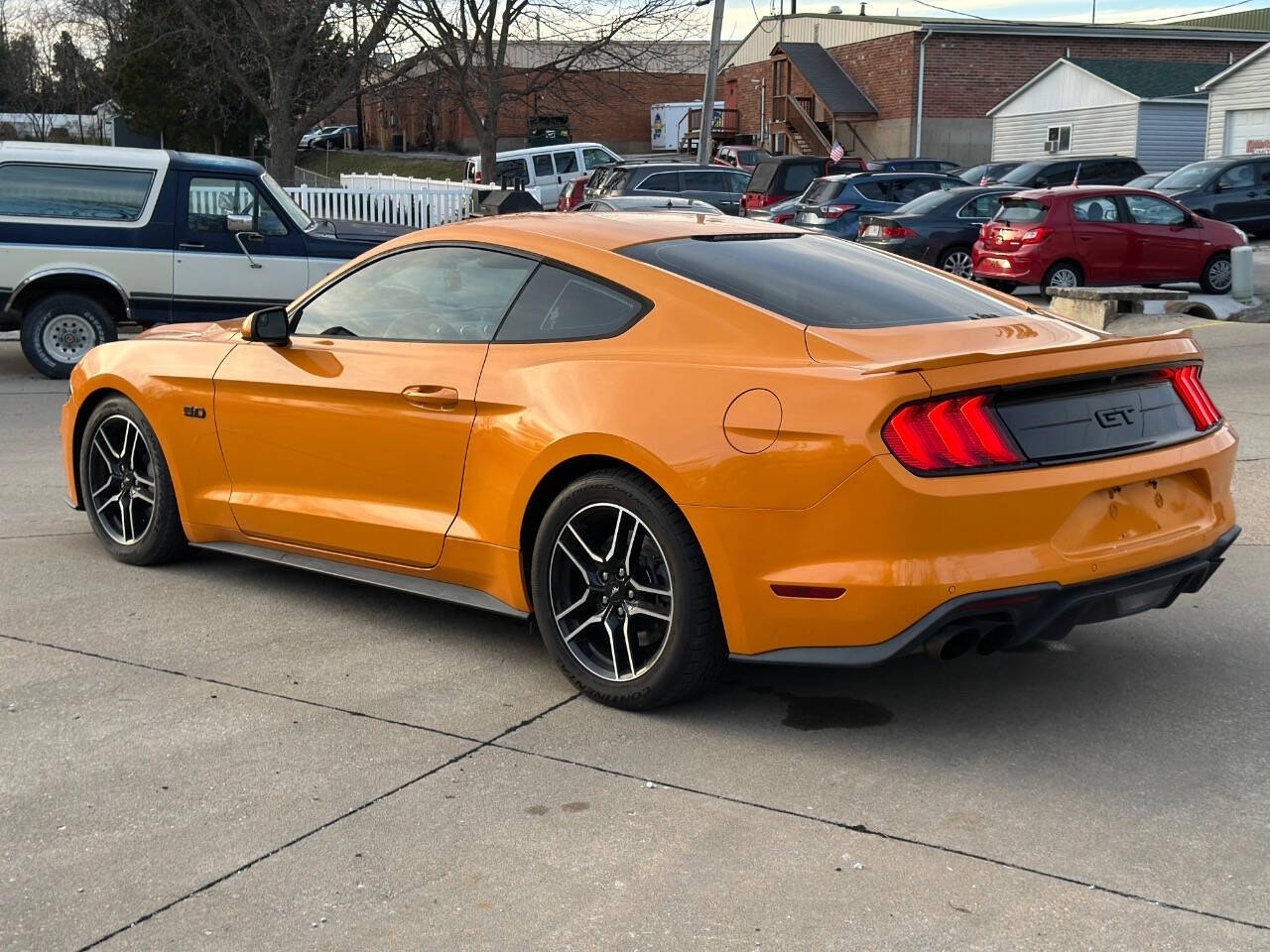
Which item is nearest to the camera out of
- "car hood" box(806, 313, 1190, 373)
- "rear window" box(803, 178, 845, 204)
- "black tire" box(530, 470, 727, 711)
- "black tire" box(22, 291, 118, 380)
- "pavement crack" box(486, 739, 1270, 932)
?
"pavement crack" box(486, 739, 1270, 932)

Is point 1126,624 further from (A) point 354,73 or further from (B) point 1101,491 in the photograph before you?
(A) point 354,73

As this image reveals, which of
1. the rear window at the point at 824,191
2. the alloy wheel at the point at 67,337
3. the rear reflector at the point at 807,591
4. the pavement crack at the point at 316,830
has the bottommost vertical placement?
the pavement crack at the point at 316,830

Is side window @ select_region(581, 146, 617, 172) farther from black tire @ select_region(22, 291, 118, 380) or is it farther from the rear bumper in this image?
the rear bumper

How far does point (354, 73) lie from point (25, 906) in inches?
1110

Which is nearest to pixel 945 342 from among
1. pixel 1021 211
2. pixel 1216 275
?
pixel 1021 211

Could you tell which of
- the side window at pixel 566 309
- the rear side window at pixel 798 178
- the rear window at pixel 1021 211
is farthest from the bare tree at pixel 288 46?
the side window at pixel 566 309

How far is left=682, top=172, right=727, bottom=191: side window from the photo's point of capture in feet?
94.3

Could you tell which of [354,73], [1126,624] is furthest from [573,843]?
[354,73]

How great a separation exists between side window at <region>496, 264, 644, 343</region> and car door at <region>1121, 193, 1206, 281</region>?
1639cm

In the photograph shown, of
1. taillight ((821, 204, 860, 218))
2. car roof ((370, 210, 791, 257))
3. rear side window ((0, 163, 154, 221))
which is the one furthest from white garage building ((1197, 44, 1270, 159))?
car roof ((370, 210, 791, 257))

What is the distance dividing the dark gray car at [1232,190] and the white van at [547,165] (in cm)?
1398

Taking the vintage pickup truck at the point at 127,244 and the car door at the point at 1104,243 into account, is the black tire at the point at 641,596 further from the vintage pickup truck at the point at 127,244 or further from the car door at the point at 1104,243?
the car door at the point at 1104,243

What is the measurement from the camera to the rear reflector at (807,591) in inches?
162

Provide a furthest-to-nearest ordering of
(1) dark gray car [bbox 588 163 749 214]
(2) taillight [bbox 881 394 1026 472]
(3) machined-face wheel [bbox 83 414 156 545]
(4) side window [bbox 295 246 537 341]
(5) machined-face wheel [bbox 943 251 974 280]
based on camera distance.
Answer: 1. (1) dark gray car [bbox 588 163 749 214]
2. (5) machined-face wheel [bbox 943 251 974 280]
3. (3) machined-face wheel [bbox 83 414 156 545]
4. (4) side window [bbox 295 246 537 341]
5. (2) taillight [bbox 881 394 1026 472]
